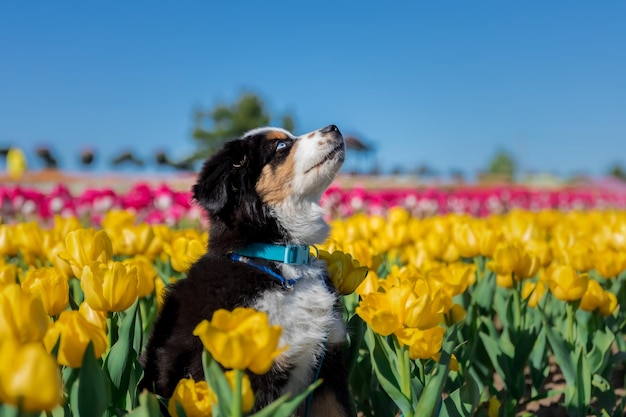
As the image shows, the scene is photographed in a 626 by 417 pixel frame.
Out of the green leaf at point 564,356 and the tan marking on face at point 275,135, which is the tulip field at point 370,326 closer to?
the green leaf at point 564,356

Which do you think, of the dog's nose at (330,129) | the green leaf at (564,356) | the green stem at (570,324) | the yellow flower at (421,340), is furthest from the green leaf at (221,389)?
the green stem at (570,324)

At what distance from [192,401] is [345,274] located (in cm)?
92

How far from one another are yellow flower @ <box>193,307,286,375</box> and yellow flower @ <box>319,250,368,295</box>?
0.93 m

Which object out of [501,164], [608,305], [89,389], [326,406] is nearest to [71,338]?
[89,389]

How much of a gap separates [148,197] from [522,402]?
4714 mm

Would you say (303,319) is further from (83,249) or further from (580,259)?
(580,259)

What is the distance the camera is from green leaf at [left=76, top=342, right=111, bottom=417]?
4.52ft

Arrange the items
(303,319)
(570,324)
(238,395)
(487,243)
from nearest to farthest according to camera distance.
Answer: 1. (238,395)
2. (303,319)
3. (570,324)
4. (487,243)

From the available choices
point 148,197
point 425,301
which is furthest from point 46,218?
point 425,301

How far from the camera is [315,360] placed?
6.46 ft

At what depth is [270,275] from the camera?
196 cm

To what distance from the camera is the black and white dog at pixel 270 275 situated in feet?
6.15

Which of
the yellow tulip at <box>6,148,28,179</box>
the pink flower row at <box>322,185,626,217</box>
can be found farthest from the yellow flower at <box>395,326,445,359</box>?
the yellow tulip at <box>6,148,28,179</box>

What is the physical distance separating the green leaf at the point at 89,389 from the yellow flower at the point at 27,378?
0.38 m
